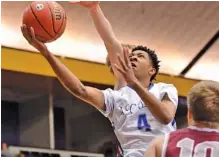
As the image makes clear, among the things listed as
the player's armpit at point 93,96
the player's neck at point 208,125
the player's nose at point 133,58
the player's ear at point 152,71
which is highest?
the player's nose at point 133,58

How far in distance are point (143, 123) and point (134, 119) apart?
0.05m

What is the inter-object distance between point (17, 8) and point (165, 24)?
1.99m

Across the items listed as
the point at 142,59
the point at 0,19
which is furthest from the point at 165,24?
the point at 142,59

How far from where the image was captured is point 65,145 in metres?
8.91

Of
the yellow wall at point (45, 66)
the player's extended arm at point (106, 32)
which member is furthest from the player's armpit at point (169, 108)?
the yellow wall at point (45, 66)

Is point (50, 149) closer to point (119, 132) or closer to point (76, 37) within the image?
point (76, 37)

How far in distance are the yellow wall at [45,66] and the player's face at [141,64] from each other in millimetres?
4632

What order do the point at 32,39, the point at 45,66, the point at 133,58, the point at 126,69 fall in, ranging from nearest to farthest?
the point at 126,69
the point at 32,39
the point at 133,58
the point at 45,66

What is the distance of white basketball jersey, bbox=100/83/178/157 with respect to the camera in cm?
294

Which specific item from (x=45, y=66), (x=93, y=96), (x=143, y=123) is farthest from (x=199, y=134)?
(x=45, y=66)

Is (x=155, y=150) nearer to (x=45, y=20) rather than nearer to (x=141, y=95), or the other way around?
(x=141, y=95)

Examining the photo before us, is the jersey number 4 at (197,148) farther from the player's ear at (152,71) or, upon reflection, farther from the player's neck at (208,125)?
the player's ear at (152,71)

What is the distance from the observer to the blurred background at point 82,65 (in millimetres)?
7785

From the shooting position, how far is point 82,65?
823cm
